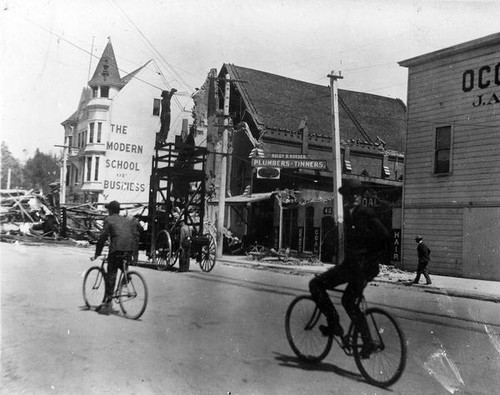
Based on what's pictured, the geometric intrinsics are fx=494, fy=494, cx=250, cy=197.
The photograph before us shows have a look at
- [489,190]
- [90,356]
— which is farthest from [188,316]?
[489,190]

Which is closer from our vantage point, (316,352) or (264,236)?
(316,352)

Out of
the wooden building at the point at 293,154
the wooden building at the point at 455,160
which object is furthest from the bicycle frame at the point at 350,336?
the wooden building at the point at 293,154

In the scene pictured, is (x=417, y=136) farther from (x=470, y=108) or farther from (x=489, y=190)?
(x=489, y=190)

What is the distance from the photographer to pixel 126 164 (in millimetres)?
12695

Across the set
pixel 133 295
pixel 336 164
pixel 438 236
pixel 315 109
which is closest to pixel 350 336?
pixel 133 295

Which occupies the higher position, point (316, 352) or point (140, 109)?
point (140, 109)

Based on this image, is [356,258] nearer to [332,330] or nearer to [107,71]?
[332,330]

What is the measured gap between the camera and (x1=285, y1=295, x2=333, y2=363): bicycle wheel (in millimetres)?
5164

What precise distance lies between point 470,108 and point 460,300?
776 cm

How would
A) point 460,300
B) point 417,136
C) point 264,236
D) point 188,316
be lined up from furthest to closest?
point 264,236
point 417,136
point 460,300
point 188,316

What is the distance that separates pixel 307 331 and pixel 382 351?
0.91 m

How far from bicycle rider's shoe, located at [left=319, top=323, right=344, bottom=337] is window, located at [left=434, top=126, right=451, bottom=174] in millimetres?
14263

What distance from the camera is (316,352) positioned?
5191 millimetres

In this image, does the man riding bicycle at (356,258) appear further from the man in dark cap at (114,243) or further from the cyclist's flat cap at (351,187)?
the man in dark cap at (114,243)
